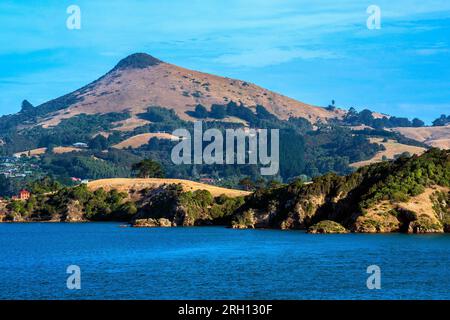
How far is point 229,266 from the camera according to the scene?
81.6 metres

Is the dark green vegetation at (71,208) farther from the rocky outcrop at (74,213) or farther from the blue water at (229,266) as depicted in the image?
the blue water at (229,266)

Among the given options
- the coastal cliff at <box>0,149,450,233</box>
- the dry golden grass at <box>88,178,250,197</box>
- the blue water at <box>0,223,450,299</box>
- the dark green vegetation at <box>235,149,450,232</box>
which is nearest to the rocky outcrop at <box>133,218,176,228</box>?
the coastal cliff at <box>0,149,450,233</box>

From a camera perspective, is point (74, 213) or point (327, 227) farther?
point (74, 213)

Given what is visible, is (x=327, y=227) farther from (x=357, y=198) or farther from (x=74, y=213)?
(x=74, y=213)

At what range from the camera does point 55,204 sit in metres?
183

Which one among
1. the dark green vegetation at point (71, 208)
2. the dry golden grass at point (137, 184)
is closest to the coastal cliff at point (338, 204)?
the dark green vegetation at point (71, 208)

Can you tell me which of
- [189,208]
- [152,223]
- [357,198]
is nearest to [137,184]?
[189,208]

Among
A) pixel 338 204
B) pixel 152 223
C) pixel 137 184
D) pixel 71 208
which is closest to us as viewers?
pixel 338 204

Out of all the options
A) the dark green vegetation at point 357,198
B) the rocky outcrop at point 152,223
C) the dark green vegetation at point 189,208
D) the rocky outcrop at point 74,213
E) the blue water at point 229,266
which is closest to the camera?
the blue water at point 229,266

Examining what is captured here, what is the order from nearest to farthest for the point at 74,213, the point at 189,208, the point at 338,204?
1. the point at 338,204
2. the point at 189,208
3. the point at 74,213

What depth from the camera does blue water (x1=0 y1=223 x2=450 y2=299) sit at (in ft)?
214

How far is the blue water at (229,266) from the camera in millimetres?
65188
